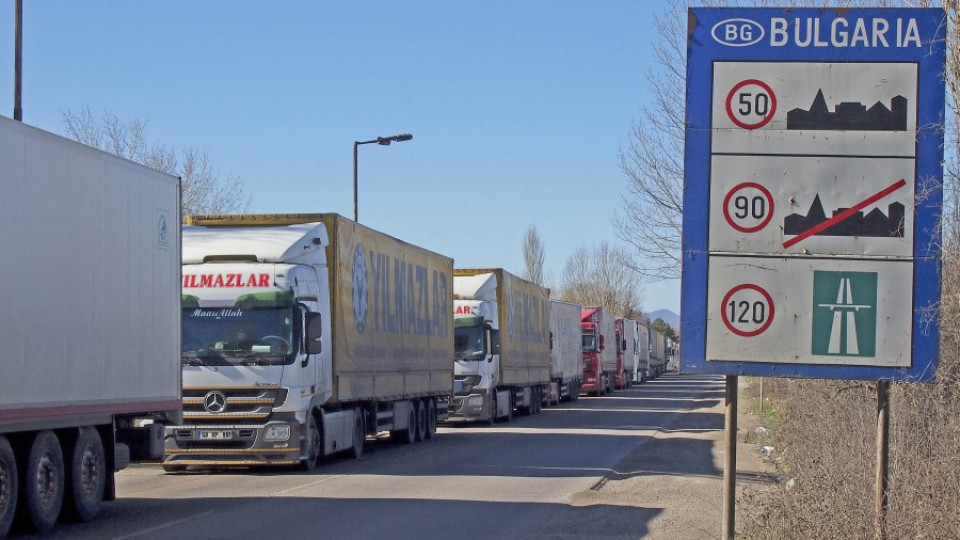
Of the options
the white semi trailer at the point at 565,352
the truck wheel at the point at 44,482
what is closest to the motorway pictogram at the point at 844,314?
the truck wheel at the point at 44,482

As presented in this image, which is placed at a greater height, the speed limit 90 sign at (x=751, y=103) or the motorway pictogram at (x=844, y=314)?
the speed limit 90 sign at (x=751, y=103)

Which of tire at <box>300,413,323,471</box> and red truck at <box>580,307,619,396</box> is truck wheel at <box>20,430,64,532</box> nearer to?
tire at <box>300,413,323,471</box>

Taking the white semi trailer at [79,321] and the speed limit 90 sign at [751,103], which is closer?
the speed limit 90 sign at [751,103]

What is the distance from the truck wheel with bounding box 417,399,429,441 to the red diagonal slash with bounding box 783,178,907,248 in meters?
19.1

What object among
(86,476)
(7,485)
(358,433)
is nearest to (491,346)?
(358,433)

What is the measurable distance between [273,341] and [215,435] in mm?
1565

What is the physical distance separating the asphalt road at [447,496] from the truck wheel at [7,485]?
2.06 ft

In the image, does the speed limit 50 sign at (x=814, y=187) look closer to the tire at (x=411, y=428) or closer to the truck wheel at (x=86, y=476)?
the truck wheel at (x=86, y=476)

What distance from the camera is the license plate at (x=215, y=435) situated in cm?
1781

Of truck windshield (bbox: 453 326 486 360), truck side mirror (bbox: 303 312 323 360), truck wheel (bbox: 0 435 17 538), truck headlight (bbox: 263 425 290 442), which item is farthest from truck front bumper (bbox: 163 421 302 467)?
truck windshield (bbox: 453 326 486 360)

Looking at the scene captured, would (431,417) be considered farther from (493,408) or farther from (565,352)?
(565,352)

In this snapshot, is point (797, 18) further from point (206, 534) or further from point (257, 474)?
point (257, 474)

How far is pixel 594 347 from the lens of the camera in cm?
5453

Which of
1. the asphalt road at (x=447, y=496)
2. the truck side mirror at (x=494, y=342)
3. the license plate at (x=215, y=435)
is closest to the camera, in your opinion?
the asphalt road at (x=447, y=496)
